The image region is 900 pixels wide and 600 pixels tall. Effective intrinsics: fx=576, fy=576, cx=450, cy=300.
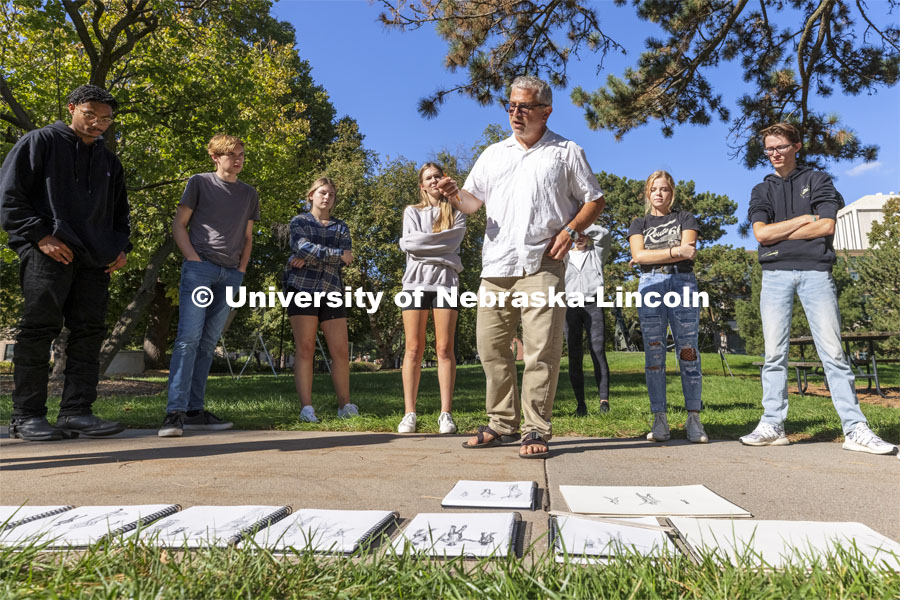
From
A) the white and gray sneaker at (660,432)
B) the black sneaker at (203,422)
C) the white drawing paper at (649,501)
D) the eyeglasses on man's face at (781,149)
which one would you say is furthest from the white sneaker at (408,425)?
the eyeglasses on man's face at (781,149)

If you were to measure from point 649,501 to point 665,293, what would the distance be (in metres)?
2.19

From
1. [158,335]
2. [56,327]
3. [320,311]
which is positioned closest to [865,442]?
[320,311]

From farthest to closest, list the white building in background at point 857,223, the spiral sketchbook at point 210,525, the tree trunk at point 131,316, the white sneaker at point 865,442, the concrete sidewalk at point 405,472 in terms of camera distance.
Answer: the white building in background at point 857,223, the tree trunk at point 131,316, the white sneaker at point 865,442, the concrete sidewalk at point 405,472, the spiral sketchbook at point 210,525

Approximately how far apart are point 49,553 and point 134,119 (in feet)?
41.2

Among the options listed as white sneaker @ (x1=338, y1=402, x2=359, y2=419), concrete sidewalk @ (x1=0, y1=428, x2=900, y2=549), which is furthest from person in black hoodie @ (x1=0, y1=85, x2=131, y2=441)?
white sneaker @ (x1=338, y1=402, x2=359, y2=419)

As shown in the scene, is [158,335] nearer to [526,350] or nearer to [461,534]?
[526,350]

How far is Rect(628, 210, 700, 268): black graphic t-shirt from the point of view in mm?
4016

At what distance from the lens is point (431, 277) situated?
14.1 ft

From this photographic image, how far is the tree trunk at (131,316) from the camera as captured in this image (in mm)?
11234

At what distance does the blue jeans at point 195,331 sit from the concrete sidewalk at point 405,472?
1.52 ft

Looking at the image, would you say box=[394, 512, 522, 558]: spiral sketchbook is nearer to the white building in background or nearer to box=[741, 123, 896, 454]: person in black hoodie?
box=[741, 123, 896, 454]: person in black hoodie

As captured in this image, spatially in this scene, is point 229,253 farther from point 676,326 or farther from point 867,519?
point 867,519

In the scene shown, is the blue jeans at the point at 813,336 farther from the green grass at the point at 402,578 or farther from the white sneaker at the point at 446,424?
the green grass at the point at 402,578

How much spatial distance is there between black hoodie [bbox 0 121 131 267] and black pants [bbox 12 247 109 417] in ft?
0.45
